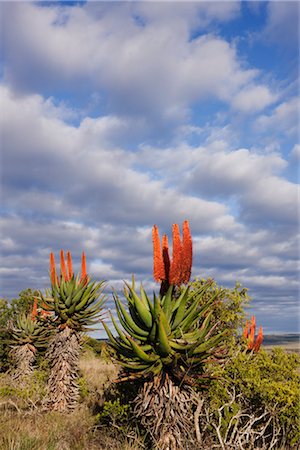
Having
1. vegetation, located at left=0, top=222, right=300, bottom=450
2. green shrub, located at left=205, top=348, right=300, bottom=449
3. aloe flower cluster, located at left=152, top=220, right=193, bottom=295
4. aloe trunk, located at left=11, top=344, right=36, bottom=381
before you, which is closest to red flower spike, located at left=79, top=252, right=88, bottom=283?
vegetation, located at left=0, top=222, right=300, bottom=450

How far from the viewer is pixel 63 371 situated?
13.6 m

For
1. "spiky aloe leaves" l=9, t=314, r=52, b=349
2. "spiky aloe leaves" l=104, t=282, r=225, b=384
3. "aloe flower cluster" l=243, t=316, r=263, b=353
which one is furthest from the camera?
"spiky aloe leaves" l=9, t=314, r=52, b=349

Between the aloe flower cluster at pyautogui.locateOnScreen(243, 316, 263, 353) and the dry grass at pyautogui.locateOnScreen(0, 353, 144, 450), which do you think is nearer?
the dry grass at pyautogui.locateOnScreen(0, 353, 144, 450)

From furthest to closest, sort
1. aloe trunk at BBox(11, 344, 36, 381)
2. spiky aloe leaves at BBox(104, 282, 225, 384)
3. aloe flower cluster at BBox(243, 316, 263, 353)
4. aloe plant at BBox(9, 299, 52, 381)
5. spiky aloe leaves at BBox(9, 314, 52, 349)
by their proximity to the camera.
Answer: spiky aloe leaves at BBox(9, 314, 52, 349) → aloe plant at BBox(9, 299, 52, 381) → aloe trunk at BBox(11, 344, 36, 381) → aloe flower cluster at BBox(243, 316, 263, 353) → spiky aloe leaves at BBox(104, 282, 225, 384)

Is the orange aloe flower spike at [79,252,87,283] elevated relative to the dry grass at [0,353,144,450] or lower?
elevated

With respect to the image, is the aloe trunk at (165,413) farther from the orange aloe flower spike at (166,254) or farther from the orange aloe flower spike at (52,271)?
the orange aloe flower spike at (52,271)

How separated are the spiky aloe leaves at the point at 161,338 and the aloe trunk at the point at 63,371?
6299 millimetres

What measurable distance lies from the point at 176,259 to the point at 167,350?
1.65 meters

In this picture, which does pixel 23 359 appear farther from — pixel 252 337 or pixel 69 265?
pixel 252 337

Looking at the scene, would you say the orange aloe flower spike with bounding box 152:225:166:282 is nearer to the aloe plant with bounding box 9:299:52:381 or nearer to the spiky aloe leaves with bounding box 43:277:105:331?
the spiky aloe leaves with bounding box 43:277:105:331

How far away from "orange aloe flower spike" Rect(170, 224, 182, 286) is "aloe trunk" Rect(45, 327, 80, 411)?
300 inches

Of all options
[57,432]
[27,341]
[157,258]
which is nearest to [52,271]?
[27,341]

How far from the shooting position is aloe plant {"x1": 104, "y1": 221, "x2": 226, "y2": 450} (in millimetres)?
7430

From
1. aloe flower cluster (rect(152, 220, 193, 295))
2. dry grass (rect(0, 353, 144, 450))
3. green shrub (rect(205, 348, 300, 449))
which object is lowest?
dry grass (rect(0, 353, 144, 450))
